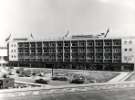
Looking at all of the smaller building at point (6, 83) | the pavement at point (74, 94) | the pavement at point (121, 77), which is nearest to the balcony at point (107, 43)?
the pavement at point (121, 77)

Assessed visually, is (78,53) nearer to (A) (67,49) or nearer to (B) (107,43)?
(A) (67,49)

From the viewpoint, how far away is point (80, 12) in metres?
3.57

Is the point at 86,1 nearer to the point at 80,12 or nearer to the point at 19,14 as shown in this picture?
the point at 80,12

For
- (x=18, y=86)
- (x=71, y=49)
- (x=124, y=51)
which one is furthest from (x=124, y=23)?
(x=18, y=86)

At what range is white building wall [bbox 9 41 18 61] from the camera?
11.0 feet

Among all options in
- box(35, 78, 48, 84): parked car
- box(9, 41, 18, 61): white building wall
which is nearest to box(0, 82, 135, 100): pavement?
box(35, 78, 48, 84): parked car

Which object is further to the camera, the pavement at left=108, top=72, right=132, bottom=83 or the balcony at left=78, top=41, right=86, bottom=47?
the pavement at left=108, top=72, right=132, bottom=83

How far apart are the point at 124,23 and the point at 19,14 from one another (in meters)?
1.60

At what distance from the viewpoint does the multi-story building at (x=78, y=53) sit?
138 inches

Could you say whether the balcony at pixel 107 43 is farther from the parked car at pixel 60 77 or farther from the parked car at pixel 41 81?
the parked car at pixel 41 81

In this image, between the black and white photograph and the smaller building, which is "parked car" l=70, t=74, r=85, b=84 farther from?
the smaller building

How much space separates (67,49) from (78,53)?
17 cm

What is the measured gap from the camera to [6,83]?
3.27m

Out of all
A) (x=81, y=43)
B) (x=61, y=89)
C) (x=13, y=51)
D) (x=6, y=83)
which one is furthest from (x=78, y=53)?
(x=6, y=83)
